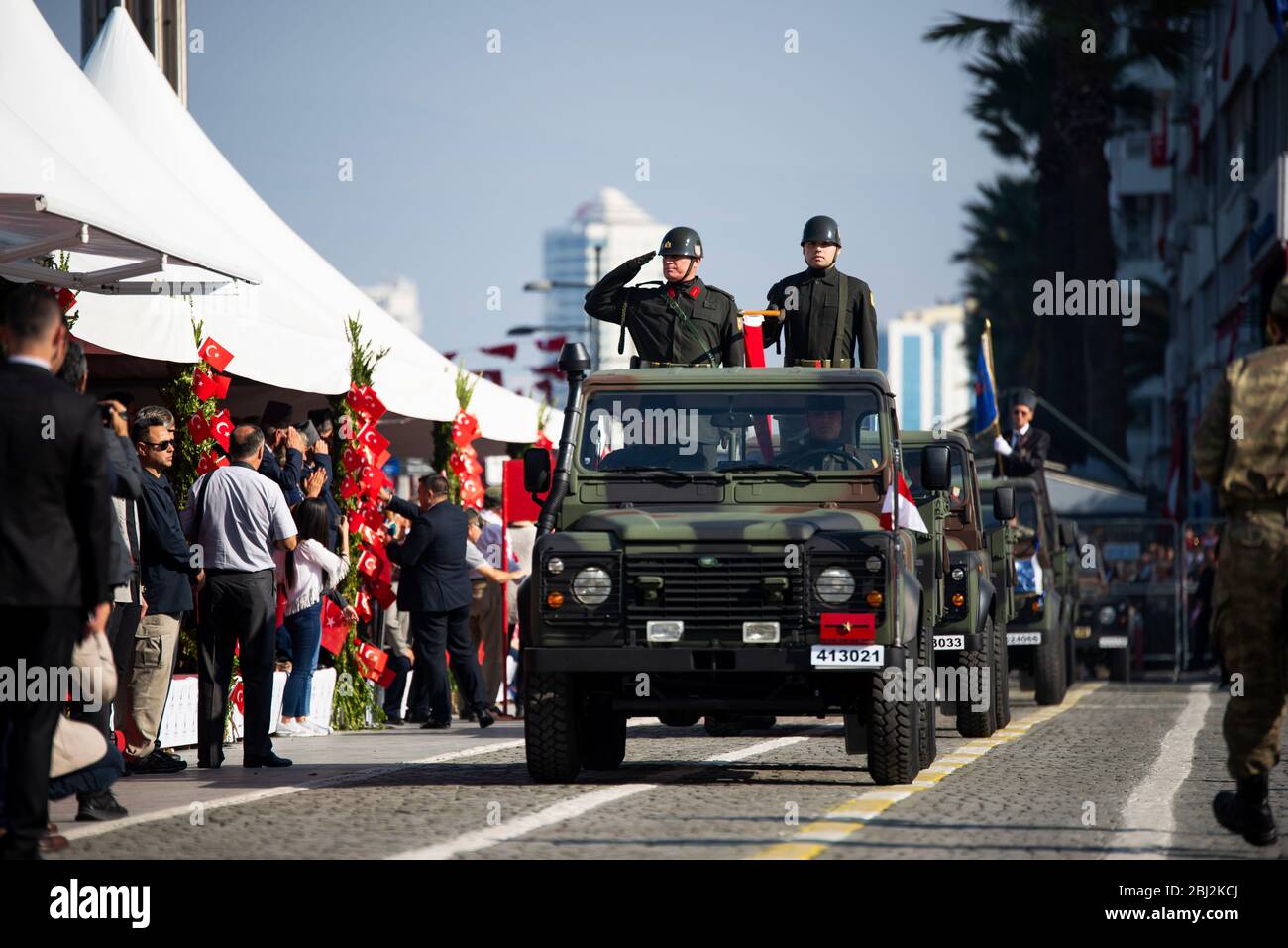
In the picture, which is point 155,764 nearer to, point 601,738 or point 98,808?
point 601,738

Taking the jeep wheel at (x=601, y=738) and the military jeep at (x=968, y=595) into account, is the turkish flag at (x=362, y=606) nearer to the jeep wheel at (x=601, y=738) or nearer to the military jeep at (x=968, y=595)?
the military jeep at (x=968, y=595)

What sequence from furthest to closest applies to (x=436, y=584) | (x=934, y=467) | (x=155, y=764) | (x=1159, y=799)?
1. (x=436, y=584)
2. (x=155, y=764)
3. (x=934, y=467)
4. (x=1159, y=799)

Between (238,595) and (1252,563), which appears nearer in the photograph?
(1252,563)

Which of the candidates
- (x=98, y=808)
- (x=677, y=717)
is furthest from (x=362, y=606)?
(x=98, y=808)

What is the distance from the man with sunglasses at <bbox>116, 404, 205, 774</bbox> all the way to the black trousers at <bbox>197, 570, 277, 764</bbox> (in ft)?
1.43

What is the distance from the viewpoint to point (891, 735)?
38.0 feet

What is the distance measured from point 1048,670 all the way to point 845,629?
11.3m

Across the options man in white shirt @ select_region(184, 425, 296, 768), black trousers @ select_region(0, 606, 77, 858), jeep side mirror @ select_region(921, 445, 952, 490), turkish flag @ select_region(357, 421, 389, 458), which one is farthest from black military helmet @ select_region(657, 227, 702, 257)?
black trousers @ select_region(0, 606, 77, 858)

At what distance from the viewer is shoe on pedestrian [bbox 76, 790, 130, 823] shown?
1009 cm

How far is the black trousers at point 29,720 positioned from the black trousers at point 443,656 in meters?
9.30

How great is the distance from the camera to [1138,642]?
32625 millimetres

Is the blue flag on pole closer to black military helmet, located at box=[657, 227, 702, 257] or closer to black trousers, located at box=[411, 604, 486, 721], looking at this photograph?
black trousers, located at box=[411, 604, 486, 721]
